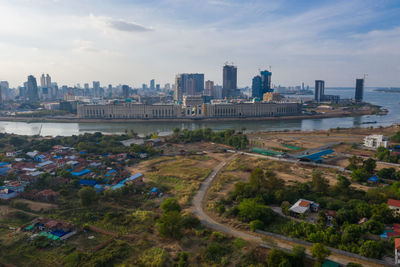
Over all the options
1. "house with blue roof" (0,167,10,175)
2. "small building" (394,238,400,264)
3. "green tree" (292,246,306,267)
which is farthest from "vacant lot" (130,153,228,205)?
"small building" (394,238,400,264)

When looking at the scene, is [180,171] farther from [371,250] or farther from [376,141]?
[376,141]

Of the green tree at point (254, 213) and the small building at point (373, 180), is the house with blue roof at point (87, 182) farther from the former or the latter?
the small building at point (373, 180)

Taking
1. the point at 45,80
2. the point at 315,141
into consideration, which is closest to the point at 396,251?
the point at 315,141

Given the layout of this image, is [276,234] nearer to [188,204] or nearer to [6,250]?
[188,204]

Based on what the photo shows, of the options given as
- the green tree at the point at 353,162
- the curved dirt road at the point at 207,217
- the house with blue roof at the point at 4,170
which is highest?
the green tree at the point at 353,162

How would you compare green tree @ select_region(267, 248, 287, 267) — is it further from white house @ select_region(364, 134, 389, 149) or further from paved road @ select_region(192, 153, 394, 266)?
white house @ select_region(364, 134, 389, 149)

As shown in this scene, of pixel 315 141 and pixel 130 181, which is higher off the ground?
pixel 130 181

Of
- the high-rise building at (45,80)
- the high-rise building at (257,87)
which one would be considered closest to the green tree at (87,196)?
the high-rise building at (257,87)
